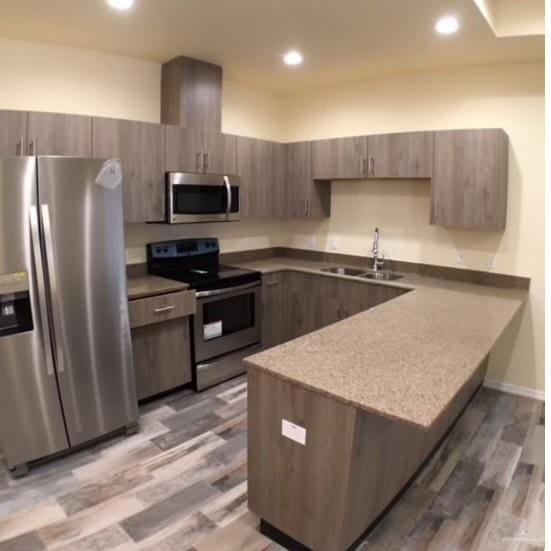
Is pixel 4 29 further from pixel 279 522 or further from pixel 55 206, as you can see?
pixel 279 522

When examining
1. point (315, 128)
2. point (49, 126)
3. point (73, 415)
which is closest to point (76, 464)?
point (73, 415)

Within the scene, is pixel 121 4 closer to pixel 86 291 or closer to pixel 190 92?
pixel 190 92

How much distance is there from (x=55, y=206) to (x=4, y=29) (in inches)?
55.4

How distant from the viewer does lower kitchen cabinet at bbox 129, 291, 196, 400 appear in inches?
124

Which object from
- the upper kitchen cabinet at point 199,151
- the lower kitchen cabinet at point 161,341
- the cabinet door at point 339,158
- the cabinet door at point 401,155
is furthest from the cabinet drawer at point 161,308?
the cabinet door at point 401,155

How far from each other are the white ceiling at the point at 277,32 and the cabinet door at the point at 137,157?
2.00 ft

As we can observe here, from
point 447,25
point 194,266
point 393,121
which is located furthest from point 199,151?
Result: point 447,25

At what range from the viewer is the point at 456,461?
2725mm

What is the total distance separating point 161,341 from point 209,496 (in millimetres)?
1273

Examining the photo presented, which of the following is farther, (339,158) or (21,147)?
(339,158)

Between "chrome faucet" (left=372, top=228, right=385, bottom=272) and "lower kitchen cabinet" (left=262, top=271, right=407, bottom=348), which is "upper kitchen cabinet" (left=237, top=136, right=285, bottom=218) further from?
"chrome faucet" (left=372, top=228, right=385, bottom=272)

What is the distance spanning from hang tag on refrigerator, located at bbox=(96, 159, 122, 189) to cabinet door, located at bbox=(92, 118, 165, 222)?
21.4 inches

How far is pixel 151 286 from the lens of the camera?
130 inches

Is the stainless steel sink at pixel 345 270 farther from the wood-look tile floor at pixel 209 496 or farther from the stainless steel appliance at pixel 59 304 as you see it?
the stainless steel appliance at pixel 59 304
